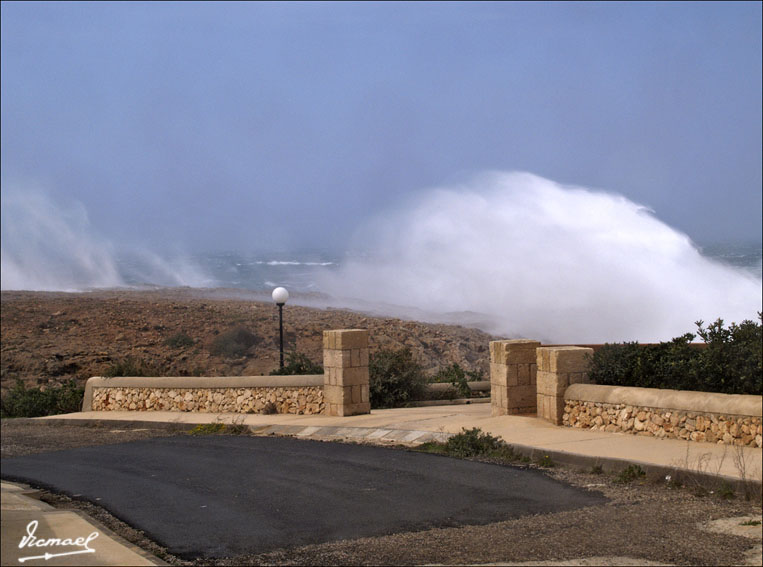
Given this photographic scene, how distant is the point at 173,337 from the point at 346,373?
1539 cm

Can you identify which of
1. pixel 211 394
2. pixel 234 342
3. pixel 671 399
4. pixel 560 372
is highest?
pixel 234 342

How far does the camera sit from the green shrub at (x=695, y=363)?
9.55 meters

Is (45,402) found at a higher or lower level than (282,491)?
higher

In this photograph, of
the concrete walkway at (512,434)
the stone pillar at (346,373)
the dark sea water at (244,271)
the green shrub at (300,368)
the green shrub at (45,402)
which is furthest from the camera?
the dark sea water at (244,271)

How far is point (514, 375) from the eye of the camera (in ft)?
42.5

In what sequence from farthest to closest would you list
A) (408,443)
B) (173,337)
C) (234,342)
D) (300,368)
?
1. (173,337)
2. (234,342)
3. (300,368)
4. (408,443)

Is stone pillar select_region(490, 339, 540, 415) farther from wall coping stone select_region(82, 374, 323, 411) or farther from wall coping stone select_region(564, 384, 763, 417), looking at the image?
wall coping stone select_region(82, 374, 323, 411)

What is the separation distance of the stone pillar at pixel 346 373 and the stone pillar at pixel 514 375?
280 centimetres

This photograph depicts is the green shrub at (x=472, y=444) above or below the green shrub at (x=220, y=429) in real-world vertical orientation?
above

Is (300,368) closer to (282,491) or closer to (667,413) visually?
(282,491)

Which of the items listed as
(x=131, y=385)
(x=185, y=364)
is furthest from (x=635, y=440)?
(x=185, y=364)

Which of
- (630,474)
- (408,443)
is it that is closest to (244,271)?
(408,443)

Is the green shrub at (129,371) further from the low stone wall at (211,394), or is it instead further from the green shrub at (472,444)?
the green shrub at (472,444)

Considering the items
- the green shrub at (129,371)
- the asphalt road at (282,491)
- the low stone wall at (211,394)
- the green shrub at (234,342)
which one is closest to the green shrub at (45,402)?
the green shrub at (129,371)
